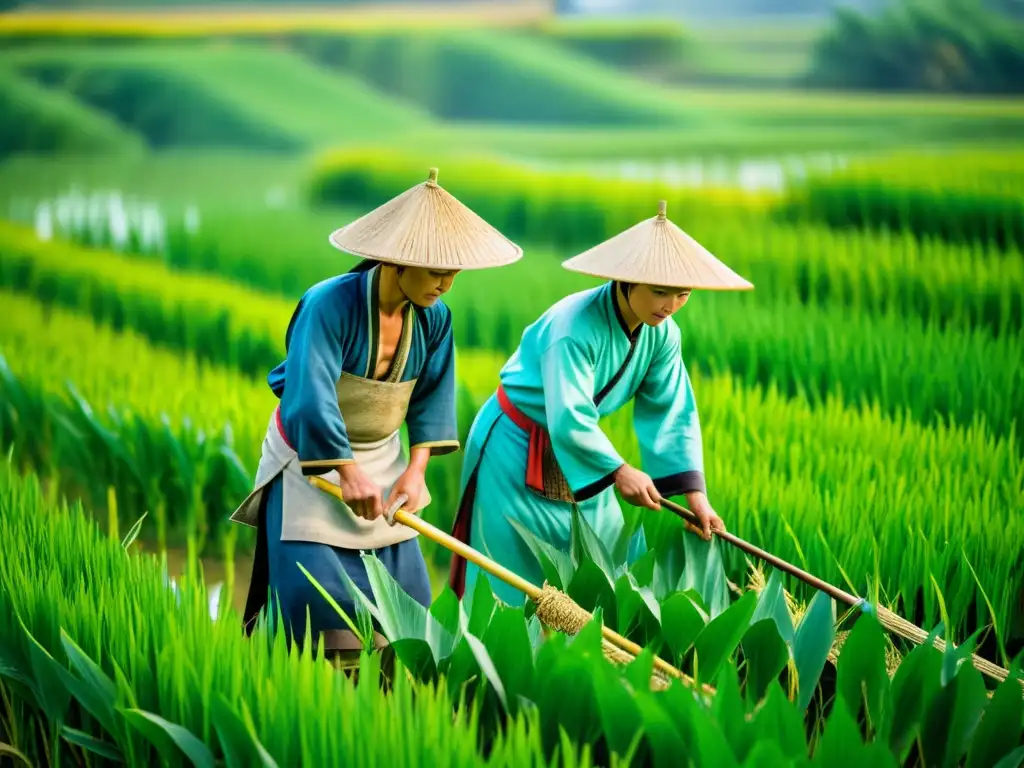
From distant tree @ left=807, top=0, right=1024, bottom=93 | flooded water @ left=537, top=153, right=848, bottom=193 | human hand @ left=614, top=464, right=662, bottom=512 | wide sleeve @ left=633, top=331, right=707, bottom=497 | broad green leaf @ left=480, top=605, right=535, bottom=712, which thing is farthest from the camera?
distant tree @ left=807, top=0, right=1024, bottom=93

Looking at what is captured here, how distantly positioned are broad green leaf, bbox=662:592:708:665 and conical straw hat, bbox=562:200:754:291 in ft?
2.08

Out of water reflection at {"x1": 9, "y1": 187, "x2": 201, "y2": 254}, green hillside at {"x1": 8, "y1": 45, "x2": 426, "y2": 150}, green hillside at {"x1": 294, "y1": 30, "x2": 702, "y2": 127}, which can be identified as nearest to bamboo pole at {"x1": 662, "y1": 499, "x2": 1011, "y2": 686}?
water reflection at {"x1": 9, "y1": 187, "x2": 201, "y2": 254}

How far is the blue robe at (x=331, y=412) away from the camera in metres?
2.64

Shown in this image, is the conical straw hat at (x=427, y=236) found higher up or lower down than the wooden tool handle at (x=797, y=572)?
higher up

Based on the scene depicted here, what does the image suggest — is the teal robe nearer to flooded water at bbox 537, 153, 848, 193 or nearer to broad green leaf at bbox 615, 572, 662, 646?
broad green leaf at bbox 615, 572, 662, 646

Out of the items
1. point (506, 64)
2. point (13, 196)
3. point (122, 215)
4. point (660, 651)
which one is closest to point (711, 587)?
point (660, 651)

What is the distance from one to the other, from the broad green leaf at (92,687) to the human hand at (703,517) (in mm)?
1263

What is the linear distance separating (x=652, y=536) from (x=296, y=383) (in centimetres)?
128

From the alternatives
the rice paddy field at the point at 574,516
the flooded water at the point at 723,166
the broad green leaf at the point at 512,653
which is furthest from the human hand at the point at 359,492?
the flooded water at the point at 723,166

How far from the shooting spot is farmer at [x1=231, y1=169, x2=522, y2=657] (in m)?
2.64

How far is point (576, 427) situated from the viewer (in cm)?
275

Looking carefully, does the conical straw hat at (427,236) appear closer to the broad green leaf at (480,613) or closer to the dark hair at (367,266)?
the dark hair at (367,266)

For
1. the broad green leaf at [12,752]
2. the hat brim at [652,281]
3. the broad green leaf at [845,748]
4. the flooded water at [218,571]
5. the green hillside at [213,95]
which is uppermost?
the green hillside at [213,95]

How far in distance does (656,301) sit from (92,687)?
4.40 ft
